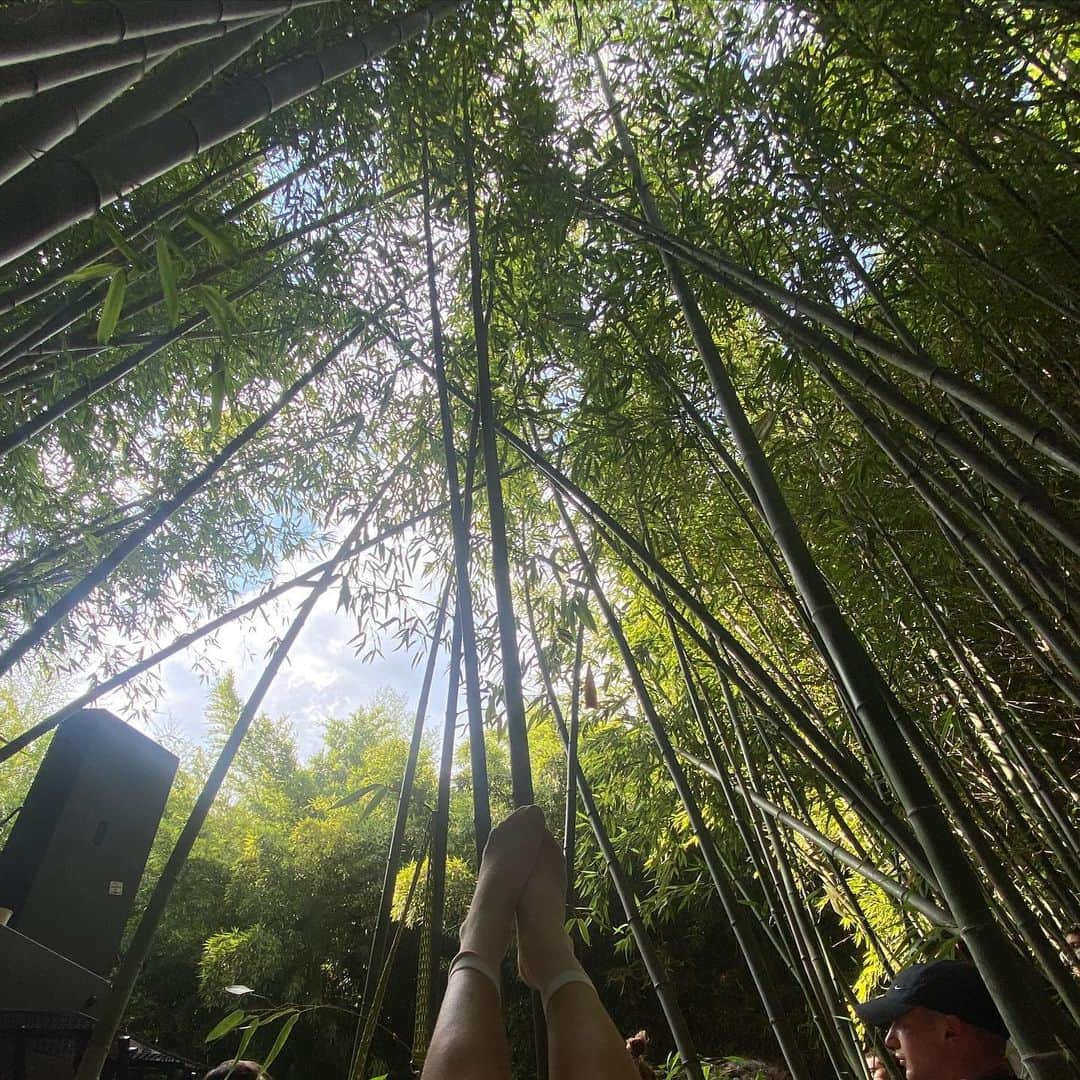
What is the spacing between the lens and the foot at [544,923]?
1.10m

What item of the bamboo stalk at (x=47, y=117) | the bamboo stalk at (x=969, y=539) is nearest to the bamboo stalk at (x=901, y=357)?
the bamboo stalk at (x=969, y=539)

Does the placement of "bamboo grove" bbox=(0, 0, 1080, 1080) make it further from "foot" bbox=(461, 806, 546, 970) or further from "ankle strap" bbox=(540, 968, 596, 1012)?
"ankle strap" bbox=(540, 968, 596, 1012)

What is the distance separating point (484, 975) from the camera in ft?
3.49

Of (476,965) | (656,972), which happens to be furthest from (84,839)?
(476,965)

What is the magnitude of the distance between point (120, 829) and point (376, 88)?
203 inches

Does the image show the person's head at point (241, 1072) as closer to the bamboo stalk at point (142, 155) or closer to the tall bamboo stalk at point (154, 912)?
the tall bamboo stalk at point (154, 912)

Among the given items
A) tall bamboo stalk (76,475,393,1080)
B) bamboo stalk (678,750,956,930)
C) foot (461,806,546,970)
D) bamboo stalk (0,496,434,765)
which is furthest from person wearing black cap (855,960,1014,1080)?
bamboo stalk (0,496,434,765)

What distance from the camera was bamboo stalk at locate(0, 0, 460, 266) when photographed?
944 mm

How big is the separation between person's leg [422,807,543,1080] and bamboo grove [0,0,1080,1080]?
0.08m

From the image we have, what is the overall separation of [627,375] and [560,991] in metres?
2.06

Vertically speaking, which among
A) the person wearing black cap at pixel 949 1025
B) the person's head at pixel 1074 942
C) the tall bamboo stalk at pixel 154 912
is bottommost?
the person wearing black cap at pixel 949 1025

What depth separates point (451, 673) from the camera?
1653 mm

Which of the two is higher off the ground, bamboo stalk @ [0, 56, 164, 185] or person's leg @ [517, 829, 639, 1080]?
bamboo stalk @ [0, 56, 164, 185]

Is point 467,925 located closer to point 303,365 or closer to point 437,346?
point 437,346
